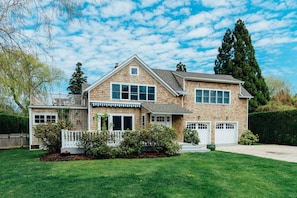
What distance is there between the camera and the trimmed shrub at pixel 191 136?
61.4 ft

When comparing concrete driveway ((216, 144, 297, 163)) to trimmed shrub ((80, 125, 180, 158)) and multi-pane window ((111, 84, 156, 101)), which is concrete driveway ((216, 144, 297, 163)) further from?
multi-pane window ((111, 84, 156, 101))

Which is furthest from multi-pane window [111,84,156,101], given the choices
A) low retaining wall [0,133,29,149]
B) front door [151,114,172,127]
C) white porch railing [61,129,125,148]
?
low retaining wall [0,133,29,149]

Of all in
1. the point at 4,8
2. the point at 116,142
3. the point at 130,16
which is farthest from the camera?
the point at 116,142

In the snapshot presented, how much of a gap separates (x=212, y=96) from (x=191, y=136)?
4.70 m

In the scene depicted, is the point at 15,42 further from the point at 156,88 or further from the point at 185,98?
the point at 185,98

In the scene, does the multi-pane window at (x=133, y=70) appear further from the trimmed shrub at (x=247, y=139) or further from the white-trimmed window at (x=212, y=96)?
the trimmed shrub at (x=247, y=139)

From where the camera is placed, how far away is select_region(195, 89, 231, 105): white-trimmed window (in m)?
20.8

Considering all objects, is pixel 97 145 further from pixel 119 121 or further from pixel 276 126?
pixel 276 126

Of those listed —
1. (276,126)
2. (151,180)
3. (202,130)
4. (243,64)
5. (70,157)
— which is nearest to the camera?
(151,180)

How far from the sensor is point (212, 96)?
Answer: 21.1m

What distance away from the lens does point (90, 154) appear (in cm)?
1303

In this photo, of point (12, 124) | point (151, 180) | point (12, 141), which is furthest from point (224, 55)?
point (151, 180)

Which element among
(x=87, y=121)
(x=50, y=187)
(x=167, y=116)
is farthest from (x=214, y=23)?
(x=50, y=187)

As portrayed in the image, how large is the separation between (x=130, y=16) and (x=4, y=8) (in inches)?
191
